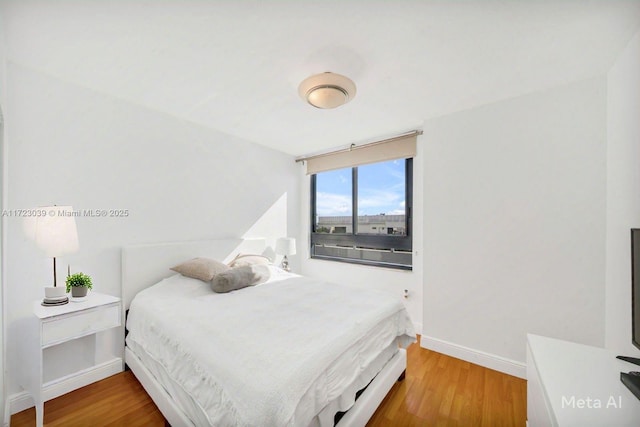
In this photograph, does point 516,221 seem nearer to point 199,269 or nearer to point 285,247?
point 285,247

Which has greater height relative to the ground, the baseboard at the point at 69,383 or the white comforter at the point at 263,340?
the white comforter at the point at 263,340

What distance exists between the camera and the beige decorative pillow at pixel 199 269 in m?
2.35

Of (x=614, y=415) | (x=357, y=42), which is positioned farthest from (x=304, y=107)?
(x=614, y=415)

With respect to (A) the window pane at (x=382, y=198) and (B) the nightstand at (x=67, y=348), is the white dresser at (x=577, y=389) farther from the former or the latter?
(B) the nightstand at (x=67, y=348)

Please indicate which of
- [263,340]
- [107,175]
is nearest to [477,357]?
[263,340]

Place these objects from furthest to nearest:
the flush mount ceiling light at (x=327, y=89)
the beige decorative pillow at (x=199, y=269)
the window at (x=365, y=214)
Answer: the window at (x=365, y=214), the beige decorative pillow at (x=199, y=269), the flush mount ceiling light at (x=327, y=89)

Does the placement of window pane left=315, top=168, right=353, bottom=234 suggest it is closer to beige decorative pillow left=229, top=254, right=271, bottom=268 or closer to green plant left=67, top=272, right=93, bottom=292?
beige decorative pillow left=229, top=254, right=271, bottom=268

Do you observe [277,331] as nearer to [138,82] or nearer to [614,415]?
[614,415]

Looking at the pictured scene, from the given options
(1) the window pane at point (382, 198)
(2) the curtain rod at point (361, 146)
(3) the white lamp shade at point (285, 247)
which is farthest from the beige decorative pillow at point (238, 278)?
(2) the curtain rod at point (361, 146)

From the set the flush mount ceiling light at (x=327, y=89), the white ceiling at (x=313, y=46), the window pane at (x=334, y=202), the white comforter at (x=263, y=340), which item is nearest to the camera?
the white comforter at (x=263, y=340)

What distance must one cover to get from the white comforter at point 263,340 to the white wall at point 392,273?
1.03m

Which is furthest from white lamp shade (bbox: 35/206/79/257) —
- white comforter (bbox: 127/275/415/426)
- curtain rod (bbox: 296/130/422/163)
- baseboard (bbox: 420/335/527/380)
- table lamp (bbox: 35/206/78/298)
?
baseboard (bbox: 420/335/527/380)

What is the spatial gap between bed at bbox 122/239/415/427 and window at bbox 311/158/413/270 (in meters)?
1.26

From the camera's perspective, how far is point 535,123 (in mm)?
2135
